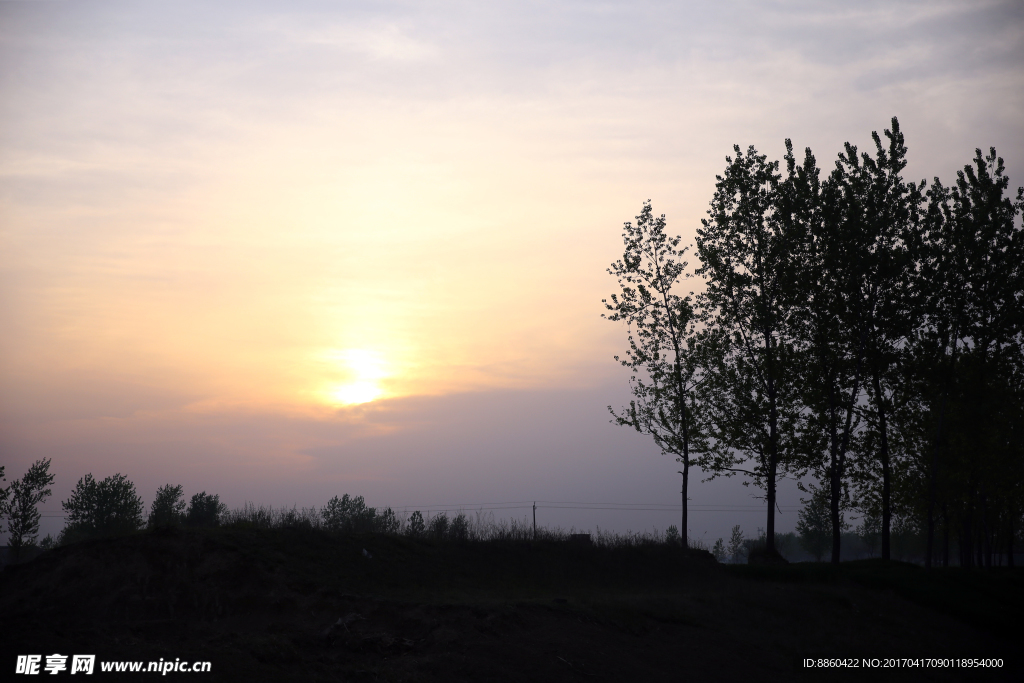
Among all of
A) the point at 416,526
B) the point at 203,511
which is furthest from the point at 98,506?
the point at 416,526

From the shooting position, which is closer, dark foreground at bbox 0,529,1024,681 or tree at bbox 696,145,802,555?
dark foreground at bbox 0,529,1024,681

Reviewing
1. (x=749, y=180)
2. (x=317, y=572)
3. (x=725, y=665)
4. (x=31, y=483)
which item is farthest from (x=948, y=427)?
(x=31, y=483)

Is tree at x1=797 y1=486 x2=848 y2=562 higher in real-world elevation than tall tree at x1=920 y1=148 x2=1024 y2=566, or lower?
lower

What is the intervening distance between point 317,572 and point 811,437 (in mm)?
22212

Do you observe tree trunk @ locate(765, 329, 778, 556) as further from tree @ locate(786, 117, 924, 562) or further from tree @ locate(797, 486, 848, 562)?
tree @ locate(797, 486, 848, 562)

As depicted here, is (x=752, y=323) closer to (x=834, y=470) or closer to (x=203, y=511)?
(x=834, y=470)

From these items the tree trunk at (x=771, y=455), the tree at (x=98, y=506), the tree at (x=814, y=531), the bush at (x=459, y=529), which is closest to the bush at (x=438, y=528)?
the bush at (x=459, y=529)

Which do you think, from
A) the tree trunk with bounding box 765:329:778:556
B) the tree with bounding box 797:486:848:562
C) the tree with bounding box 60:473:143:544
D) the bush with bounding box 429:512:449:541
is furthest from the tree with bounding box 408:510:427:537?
the tree with bounding box 797:486:848:562

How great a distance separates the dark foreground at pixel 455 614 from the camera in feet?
39.8

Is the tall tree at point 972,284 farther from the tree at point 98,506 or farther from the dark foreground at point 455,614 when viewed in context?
the tree at point 98,506

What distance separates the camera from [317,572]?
1797 centimetres

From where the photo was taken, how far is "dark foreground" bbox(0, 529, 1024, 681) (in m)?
12.1

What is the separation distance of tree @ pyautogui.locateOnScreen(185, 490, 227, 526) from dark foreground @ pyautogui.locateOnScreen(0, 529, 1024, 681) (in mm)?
7535

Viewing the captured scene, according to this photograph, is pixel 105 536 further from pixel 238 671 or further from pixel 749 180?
pixel 749 180
